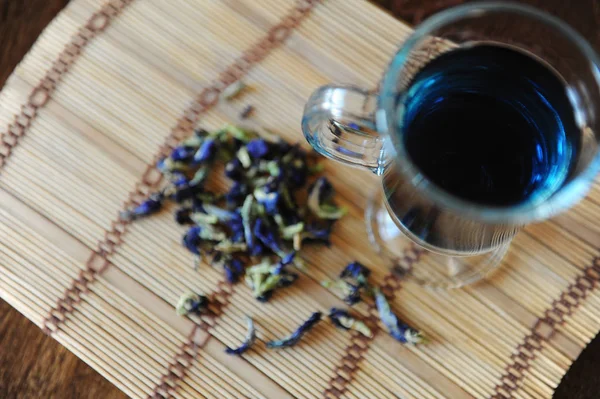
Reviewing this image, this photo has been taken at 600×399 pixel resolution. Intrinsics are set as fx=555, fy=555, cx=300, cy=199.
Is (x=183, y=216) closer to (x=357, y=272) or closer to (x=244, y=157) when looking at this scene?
(x=244, y=157)

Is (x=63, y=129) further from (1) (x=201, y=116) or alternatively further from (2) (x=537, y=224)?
(2) (x=537, y=224)

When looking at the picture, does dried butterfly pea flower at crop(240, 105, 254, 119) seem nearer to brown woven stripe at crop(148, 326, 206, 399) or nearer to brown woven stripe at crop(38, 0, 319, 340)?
brown woven stripe at crop(38, 0, 319, 340)

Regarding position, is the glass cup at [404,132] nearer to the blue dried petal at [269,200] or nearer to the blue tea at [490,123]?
the blue tea at [490,123]

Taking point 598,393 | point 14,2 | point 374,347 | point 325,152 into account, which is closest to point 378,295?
point 374,347

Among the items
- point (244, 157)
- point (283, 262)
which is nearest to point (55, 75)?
point (244, 157)

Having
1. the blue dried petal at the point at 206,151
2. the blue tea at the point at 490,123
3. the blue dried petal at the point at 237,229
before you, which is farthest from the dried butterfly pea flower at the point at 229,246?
the blue tea at the point at 490,123

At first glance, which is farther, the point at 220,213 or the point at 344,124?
the point at 220,213
